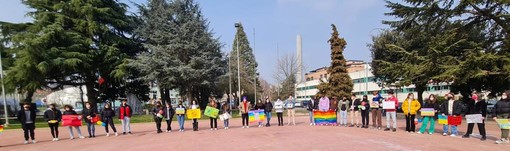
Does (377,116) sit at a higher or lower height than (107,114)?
lower

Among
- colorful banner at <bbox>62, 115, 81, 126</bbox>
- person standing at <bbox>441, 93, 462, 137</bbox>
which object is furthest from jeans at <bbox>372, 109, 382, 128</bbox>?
colorful banner at <bbox>62, 115, 81, 126</bbox>

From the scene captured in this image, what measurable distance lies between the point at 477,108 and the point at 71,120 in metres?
14.9

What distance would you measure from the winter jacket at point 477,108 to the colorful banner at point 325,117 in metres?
7.57

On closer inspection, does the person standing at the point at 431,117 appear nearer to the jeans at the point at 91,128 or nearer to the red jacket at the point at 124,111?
the red jacket at the point at 124,111

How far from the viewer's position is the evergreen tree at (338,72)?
140ft

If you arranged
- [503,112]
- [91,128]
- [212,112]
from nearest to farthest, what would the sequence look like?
1. [503,112]
2. [91,128]
3. [212,112]

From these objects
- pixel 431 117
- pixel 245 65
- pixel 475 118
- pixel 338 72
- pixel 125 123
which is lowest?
pixel 125 123

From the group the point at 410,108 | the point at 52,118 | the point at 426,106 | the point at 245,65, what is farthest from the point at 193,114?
the point at 245,65

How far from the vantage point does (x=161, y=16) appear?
3969 centimetres

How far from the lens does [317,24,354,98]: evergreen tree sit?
4274cm

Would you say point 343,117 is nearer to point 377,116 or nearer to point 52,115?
point 377,116

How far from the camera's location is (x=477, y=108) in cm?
1307

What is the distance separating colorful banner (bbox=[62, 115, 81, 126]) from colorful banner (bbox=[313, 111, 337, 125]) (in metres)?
10.8

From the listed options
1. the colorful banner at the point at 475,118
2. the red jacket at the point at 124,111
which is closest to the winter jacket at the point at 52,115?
the red jacket at the point at 124,111
